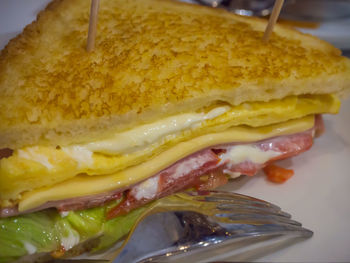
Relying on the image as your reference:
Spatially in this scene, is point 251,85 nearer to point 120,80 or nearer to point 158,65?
point 158,65

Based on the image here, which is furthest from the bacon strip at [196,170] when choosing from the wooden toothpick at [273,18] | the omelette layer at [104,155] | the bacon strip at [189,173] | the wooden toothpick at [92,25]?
the wooden toothpick at [92,25]

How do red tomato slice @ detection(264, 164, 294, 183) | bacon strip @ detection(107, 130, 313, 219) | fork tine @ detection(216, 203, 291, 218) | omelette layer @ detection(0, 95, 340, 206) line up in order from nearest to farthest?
omelette layer @ detection(0, 95, 340, 206) → fork tine @ detection(216, 203, 291, 218) → bacon strip @ detection(107, 130, 313, 219) → red tomato slice @ detection(264, 164, 294, 183)

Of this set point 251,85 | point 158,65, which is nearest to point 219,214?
point 251,85

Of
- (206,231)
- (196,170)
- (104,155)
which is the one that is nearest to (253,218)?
(206,231)

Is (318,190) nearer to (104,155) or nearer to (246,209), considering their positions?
(246,209)

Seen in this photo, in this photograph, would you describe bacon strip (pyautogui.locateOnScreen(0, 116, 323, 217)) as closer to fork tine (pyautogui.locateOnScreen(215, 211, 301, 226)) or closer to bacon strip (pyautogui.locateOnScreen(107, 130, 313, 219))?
bacon strip (pyautogui.locateOnScreen(107, 130, 313, 219))

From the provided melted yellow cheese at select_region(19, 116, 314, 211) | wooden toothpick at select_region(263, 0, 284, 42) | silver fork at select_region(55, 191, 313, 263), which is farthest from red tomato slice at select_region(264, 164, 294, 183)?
wooden toothpick at select_region(263, 0, 284, 42)

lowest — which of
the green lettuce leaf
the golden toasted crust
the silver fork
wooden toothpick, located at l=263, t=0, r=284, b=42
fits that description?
the green lettuce leaf
